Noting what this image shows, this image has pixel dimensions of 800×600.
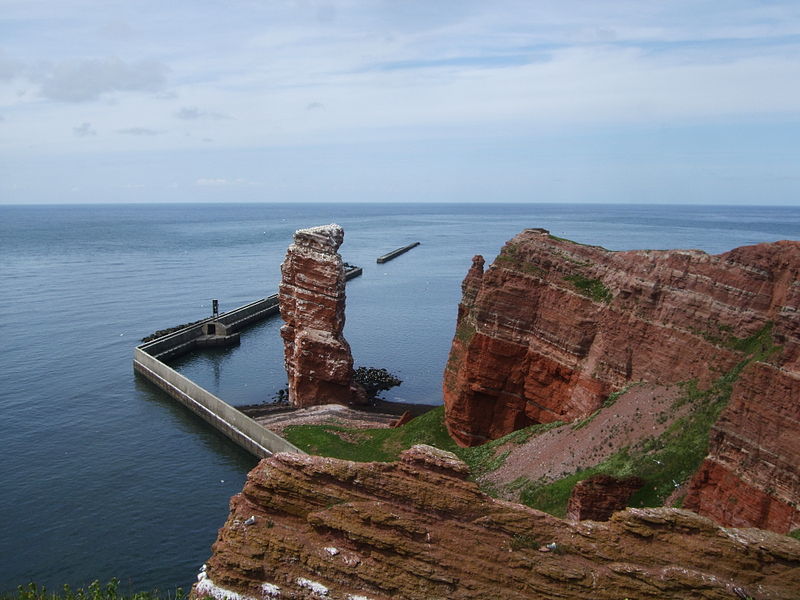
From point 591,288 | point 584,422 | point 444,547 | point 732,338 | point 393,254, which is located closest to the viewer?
point 444,547

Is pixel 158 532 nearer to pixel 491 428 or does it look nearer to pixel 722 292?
pixel 491 428

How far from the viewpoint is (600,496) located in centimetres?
2592

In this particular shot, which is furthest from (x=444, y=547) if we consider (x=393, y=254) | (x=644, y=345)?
(x=393, y=254)

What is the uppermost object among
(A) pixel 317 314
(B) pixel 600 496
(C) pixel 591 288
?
(C) pixel 591 288

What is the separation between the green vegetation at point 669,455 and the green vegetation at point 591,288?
277 inches

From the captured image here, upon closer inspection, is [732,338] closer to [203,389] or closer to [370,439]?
[370,439]

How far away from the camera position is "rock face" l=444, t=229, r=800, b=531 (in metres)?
22.0

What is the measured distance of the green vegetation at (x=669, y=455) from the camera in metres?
26.1

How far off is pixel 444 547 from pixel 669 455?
45.1 ft

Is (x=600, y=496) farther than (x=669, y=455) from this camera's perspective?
No

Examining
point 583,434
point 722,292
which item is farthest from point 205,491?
point 722,292

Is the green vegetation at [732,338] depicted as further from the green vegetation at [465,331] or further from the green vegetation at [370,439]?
the green vegetation at [370,439]

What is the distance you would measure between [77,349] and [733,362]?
65339 millimetres

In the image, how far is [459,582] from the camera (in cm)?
1672
